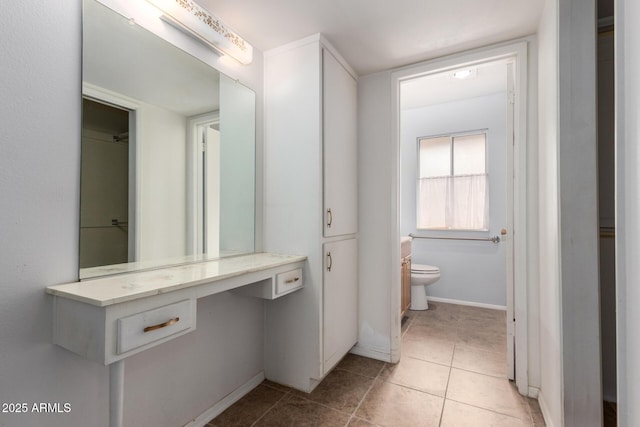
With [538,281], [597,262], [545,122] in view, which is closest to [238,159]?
[545,122]

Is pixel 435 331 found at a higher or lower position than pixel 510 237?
→ lower

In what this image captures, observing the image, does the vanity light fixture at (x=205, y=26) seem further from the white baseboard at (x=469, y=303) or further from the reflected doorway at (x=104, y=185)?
the white baseboard at (x=469, y=303)

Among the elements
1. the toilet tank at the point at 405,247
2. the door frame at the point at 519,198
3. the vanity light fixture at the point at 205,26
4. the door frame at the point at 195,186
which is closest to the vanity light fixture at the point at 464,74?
the door frame at the point at 519,198

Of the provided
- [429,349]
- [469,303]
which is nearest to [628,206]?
[429,349]

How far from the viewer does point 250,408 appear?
170 cm

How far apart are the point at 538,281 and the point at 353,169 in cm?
142

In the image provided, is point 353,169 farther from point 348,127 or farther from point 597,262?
point 597,262

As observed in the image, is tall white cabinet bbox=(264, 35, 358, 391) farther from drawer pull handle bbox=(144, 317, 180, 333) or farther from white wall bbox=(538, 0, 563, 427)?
white wall bbox=(538, 0, 563, 427)

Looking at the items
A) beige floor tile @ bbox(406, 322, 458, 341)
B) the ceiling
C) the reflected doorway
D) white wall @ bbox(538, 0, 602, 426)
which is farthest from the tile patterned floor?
the ceiling

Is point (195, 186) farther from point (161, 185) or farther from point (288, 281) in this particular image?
point (288, 281)

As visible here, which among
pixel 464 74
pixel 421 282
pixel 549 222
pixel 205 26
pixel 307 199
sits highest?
pixel 464 74

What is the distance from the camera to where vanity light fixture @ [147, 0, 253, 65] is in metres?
1.39

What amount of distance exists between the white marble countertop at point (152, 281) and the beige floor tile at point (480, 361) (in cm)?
160

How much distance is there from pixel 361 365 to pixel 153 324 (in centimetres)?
164
